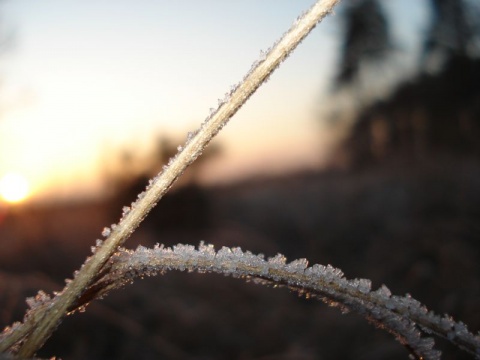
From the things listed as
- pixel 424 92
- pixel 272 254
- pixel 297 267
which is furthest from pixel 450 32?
pixel 297 267

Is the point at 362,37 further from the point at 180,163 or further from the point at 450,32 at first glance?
the point at 180,163

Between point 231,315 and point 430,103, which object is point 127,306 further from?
point 430,103

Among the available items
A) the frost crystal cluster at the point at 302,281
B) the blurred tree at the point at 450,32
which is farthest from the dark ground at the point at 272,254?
the blurred tree at the point at 450,32

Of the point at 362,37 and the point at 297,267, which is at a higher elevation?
the point at 362,37

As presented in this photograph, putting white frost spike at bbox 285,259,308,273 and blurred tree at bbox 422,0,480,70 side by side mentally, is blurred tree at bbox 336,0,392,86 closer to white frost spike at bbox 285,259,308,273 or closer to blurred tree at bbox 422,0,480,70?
blurred tree at bbox 422,0,480,70

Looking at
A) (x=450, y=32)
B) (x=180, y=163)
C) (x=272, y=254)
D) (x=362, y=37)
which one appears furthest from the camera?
(x=362, y=37)

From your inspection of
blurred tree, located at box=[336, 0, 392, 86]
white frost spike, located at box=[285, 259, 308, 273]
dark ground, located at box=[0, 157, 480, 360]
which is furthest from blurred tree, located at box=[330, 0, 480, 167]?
white frost spike, located at box=[285, 259, 308, 273]
